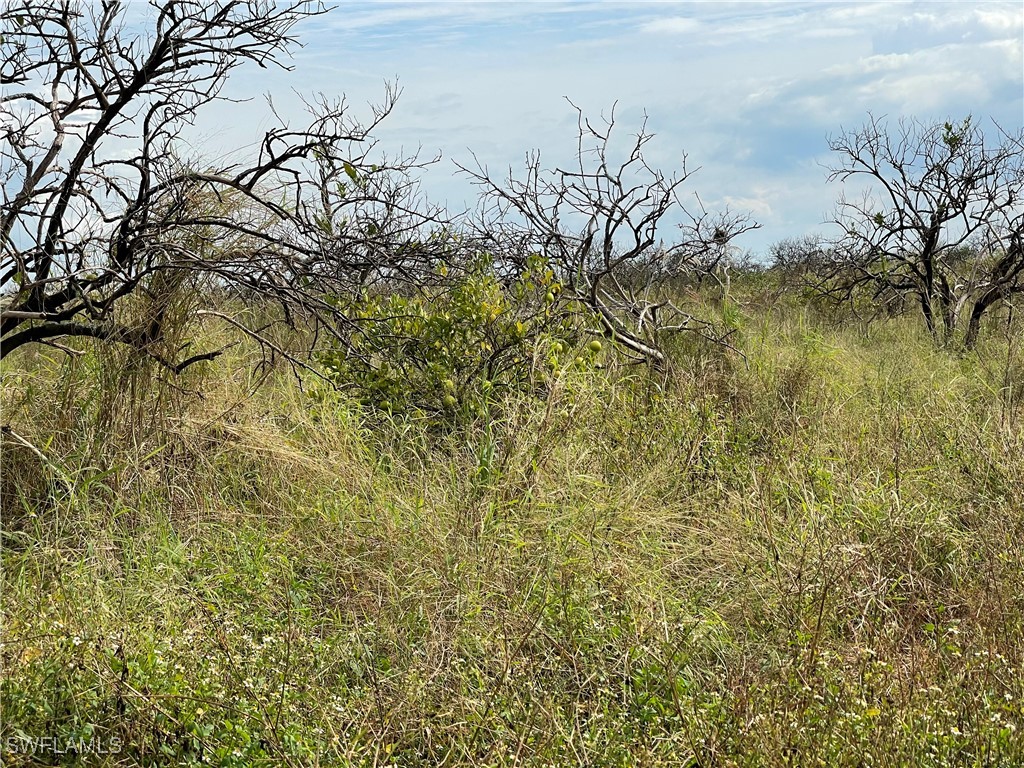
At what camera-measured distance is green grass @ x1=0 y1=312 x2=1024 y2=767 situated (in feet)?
8.17

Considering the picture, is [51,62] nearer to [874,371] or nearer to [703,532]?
[703,532]

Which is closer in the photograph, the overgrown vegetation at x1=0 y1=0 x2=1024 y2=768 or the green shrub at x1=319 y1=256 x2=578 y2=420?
the overgrown vegetation at x1=0 y1=0 x2=1024 y2=768

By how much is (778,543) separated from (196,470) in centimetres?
262

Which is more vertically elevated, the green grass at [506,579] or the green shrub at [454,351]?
the green shrub at [454,351]

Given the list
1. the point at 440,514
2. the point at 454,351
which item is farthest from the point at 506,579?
the point at 454,351

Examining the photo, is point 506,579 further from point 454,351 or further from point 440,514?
point 454,351

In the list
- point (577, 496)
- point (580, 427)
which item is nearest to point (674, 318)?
point (580, 427)

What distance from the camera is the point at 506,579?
3.40 m

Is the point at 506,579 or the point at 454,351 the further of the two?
the point at 454,351

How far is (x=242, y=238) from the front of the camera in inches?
175

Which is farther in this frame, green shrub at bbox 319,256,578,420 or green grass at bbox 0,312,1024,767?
green shrub at bbox 319,256,578,420

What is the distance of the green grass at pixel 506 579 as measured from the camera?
2.49m

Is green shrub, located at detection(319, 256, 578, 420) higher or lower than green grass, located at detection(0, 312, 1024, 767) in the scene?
higher

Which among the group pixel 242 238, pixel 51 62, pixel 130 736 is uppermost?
pixel 51 62
